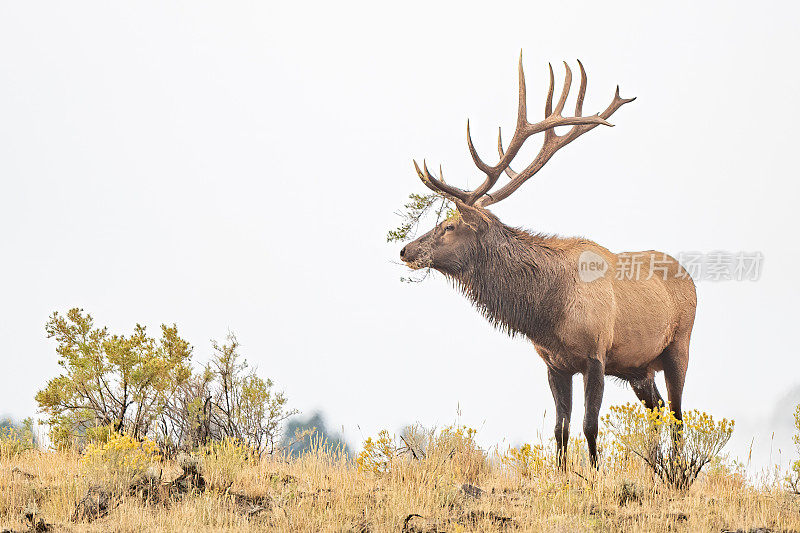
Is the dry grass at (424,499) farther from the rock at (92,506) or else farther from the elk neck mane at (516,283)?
the elk neck mane at (516,283)

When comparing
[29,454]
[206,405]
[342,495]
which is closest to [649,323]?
[342,495]

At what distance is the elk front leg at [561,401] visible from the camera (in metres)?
8.54

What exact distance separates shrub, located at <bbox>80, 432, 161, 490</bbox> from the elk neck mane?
384cm

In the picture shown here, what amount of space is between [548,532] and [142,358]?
22.7ft

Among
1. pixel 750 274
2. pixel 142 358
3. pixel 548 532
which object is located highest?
pixel 750 274

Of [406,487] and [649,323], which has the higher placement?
[649,323]

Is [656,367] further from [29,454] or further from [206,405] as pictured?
[29,454]

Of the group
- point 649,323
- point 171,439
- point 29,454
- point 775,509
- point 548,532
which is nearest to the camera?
point 548,532

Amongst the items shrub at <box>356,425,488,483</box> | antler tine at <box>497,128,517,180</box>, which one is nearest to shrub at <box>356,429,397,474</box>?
shrub at <box>356,425,488,483</box>

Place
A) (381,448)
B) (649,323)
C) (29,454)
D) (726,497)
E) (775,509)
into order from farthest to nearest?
(29,454), (649,323), (381,448), (726,497), (775,509)

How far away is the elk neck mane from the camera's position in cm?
853

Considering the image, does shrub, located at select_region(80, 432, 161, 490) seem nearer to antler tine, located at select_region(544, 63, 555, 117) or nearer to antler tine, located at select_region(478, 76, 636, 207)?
antler tine, located at select_region(478, 76, 636, 207)

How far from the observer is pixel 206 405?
10.5m

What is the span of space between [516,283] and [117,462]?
452cm
